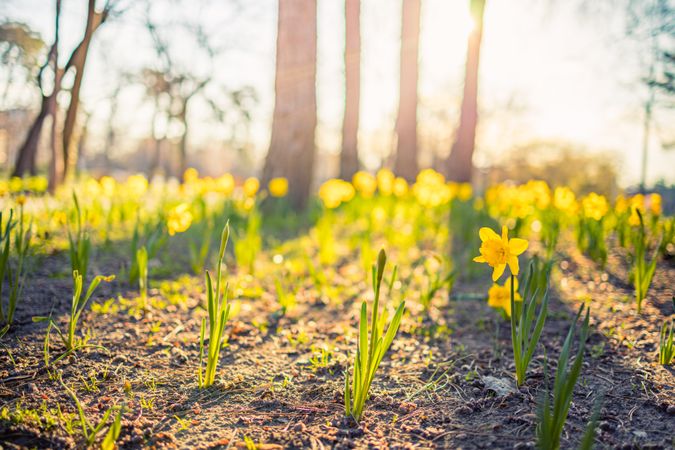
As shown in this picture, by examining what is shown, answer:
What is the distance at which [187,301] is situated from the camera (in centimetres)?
251

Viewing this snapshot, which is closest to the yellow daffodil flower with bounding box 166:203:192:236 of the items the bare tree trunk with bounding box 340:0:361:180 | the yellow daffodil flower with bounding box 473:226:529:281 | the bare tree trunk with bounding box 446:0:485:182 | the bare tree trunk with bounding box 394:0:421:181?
the yellow daffodil flower with bounding box 473:226:529:281

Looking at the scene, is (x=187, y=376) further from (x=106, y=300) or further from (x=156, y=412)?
(x=106, y=300)

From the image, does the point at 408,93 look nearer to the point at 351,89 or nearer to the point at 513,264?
the point at 351,89

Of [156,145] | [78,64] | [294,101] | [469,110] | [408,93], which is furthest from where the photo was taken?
[156,145]

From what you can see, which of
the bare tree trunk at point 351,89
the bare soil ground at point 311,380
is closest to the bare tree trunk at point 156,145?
the bare tree trunk at point 351,89

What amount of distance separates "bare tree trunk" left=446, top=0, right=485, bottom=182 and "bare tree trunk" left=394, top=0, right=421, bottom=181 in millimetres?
790

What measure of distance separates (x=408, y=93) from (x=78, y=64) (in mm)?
5300

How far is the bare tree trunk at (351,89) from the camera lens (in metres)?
8.03

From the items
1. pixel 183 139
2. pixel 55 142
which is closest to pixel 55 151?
pixel 55 142

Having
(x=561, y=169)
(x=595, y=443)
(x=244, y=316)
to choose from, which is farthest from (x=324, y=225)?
(x=561, y=169)

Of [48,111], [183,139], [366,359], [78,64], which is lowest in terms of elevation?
[366,359]

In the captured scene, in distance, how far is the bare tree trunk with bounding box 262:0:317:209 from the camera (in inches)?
195

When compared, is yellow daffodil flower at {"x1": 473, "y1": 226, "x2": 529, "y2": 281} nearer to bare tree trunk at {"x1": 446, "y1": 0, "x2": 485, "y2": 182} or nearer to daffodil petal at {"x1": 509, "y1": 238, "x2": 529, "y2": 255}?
daffodil petal at {"x1": 509, "y1": 238, "x2": 529, "y2": 255}

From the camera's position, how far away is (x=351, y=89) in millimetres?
8391
